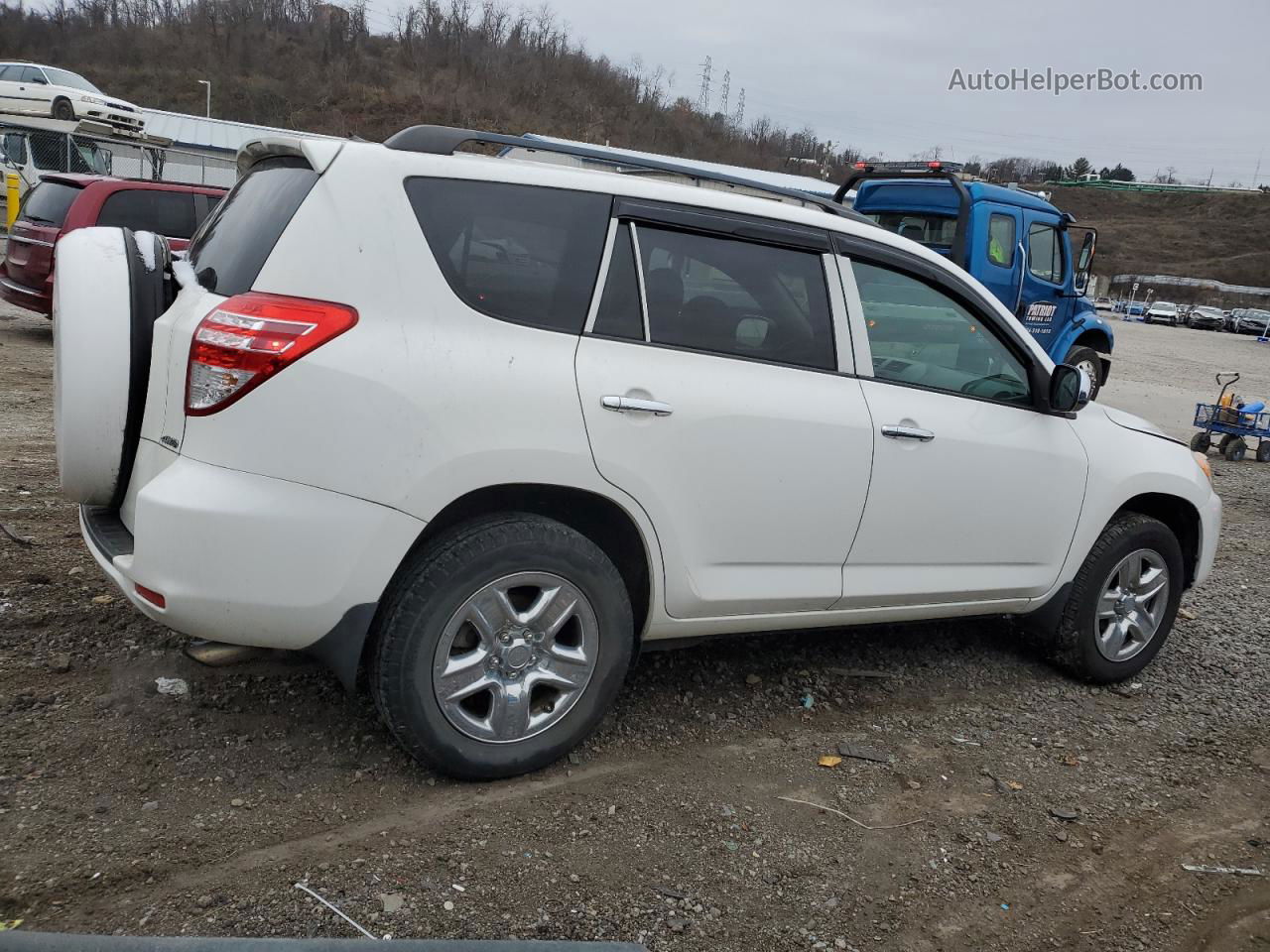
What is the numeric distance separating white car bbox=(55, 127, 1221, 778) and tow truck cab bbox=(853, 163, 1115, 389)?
292 inches

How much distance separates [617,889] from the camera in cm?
269

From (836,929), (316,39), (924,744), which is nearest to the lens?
(836,929)

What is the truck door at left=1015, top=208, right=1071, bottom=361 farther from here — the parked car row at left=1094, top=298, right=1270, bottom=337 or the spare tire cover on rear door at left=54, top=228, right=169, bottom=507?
the parked car row at left=1094, top=298, right=1270, bottom=337

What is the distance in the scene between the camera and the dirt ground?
2.56 meters

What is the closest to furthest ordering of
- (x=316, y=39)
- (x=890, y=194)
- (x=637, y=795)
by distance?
A: (x=637, y=795), (x=890, y=194), (x=316, y=39)

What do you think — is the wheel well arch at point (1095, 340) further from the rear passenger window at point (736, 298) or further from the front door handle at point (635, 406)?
the front door handle at point (635, 406)

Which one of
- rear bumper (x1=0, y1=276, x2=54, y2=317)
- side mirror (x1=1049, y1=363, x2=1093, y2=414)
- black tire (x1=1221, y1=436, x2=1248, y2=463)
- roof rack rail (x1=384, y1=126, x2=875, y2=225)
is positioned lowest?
A: black tire (x1=1221, y1=436, x2=1248, y2=463)

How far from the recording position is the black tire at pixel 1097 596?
4.31 m

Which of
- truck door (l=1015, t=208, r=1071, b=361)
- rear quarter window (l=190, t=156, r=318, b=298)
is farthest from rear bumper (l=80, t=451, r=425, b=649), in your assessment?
truck door (l=1015, t=208, r=1071, b=361)

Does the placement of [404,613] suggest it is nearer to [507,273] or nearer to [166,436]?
[166,436]

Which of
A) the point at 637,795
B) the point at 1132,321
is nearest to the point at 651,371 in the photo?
the point at 637,795

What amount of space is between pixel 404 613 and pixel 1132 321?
6048cm

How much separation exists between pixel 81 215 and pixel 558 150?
8.55m

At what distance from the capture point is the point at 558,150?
11.1ft
